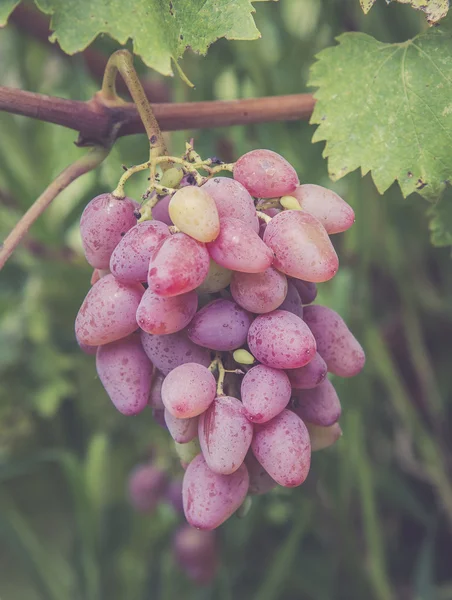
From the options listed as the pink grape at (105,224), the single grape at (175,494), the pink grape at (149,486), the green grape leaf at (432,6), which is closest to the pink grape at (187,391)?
the pink grape at (105,224)

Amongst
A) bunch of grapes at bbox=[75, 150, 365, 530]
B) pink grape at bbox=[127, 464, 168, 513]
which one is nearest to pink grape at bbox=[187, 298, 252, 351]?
bunch of grapes at bbox=[75, 150, 365, 530]

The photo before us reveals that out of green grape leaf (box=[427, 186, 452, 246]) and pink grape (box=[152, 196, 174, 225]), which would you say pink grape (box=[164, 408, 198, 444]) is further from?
green grape leaf (box=[427, 186, 452, 246])

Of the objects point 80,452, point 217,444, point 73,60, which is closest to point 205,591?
point 80,452

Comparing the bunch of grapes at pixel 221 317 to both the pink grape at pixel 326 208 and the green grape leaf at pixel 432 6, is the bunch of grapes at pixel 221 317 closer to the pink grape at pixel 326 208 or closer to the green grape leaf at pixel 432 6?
the pink grape at pixel 326 208

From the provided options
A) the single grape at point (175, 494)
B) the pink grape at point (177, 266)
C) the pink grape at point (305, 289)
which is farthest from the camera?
the single grape at point (175, 494)

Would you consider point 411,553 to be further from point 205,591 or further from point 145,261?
point 145,261

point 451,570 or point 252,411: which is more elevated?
point 252,411
